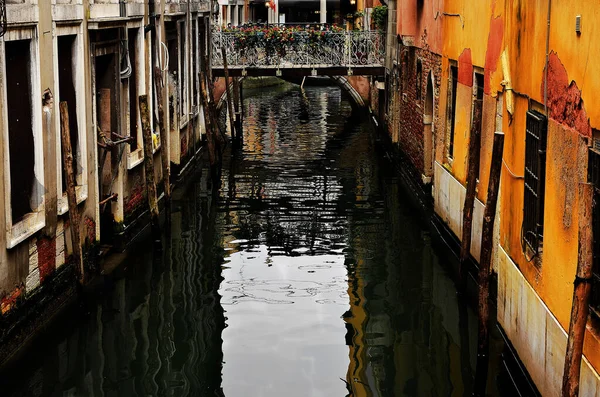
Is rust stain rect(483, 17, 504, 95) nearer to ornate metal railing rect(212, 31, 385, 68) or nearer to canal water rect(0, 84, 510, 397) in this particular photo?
canal water rect(0, 84, 510, 397)

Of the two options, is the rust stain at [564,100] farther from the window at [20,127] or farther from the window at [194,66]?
the window at [194,66]

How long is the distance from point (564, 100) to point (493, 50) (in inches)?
117

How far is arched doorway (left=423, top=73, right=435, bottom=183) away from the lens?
13.5 metres

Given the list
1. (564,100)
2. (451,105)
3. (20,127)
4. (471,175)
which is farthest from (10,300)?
(451,105)

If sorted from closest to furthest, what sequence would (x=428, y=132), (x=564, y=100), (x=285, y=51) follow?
(x=564, y=100)
(x=428, y=132)
(x=285, y=51)

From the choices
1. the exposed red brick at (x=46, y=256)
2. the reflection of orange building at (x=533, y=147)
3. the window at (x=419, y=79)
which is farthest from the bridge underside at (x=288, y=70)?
the exposed red brick at (x=46, y=256)

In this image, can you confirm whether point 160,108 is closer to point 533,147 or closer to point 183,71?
point 183,71

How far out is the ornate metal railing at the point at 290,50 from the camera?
1984 cm

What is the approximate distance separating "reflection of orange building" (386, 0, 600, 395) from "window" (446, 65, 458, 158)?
0.65 feet

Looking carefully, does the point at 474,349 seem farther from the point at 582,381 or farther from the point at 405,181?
the point at 405,181

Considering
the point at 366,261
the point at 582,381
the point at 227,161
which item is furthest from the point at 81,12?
the point at 227,161

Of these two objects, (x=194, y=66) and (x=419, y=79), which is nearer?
(x=419, y=79)

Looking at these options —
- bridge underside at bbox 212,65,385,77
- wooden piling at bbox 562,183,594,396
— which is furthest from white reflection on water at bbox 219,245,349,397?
bridge underside at bbox 212,65,385,77

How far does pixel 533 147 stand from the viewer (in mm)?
6965
